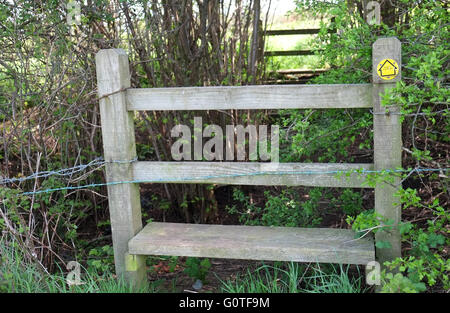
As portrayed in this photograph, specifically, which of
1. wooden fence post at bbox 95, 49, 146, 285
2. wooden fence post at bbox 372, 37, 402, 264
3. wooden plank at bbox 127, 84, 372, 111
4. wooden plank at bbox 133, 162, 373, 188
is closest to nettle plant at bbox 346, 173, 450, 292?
wooden fence post at bbox 372, 37, 402, 264

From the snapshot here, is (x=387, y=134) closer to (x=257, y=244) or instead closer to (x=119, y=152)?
(x=257, y=244)

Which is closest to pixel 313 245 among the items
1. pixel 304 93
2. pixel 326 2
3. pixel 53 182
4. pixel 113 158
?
pixel 304 93

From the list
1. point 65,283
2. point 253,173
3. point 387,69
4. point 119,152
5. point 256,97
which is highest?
point 387,69

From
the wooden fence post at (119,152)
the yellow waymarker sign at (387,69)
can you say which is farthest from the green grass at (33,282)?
the yellow waymarker sign at (387,69)

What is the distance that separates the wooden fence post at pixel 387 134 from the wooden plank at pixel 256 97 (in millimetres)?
99

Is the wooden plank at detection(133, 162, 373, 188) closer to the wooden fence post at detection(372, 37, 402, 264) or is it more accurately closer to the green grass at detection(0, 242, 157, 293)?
the wooden fence post at detection(372, 37, 402, 264)

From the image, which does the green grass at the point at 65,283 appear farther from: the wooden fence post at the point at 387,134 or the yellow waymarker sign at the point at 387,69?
the yellow waymarker sign at the point at 387,69

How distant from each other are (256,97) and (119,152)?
1.00 metres

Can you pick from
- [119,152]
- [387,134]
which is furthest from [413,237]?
[119,152]

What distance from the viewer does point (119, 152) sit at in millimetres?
3408

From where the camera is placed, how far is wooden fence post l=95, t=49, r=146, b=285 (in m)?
3.34

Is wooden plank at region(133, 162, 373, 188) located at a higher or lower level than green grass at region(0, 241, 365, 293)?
higher

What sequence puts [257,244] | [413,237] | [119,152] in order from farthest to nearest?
[119,152] → [257,244] → [413,237]

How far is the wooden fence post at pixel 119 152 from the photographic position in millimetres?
3344
